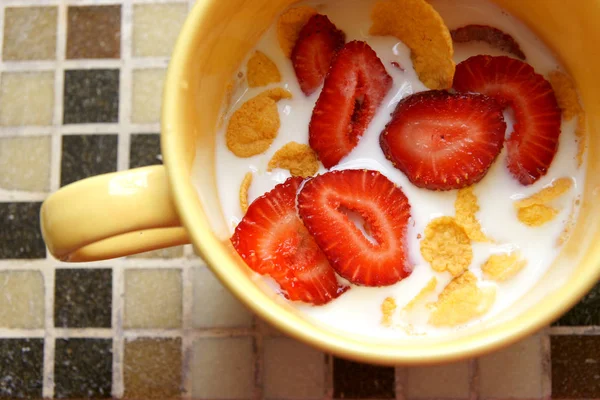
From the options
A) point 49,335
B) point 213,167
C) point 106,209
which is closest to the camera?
point 106,209

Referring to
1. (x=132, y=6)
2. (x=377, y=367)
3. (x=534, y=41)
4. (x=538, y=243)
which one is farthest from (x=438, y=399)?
(x=132, y=6)

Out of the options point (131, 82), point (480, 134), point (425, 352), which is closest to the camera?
point (425, 352)

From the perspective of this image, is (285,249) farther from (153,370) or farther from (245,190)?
(153,370)

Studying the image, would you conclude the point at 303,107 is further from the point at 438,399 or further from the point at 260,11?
the point at 438,399

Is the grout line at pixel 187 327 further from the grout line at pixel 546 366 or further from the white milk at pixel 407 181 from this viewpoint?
the grout line at pixel 546 366

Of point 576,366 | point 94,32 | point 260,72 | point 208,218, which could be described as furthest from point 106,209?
point 576,366

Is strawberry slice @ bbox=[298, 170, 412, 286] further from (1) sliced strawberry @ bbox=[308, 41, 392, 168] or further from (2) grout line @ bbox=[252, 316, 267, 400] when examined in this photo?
(2) grout line @ bbox=[252, 316, 267, 400]
